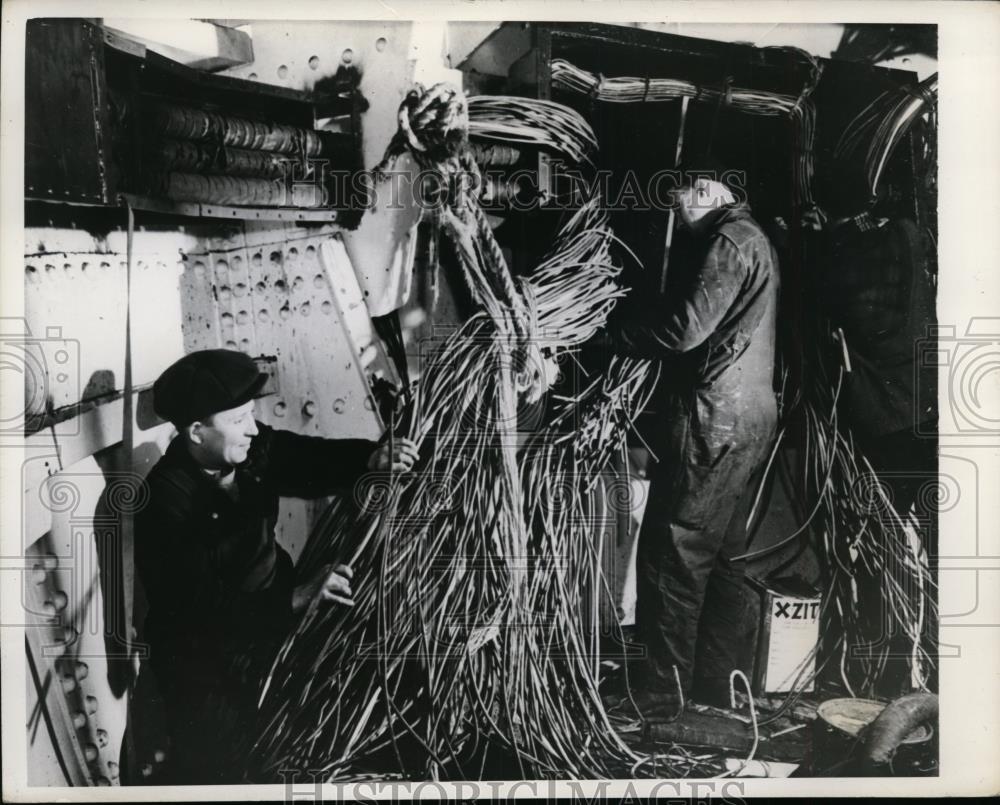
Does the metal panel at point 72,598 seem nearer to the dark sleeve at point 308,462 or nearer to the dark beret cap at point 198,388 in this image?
the dark beret cap at point 198,388

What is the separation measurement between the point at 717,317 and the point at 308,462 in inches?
36.0

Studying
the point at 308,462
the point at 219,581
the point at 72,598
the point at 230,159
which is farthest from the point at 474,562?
the point at 230,159

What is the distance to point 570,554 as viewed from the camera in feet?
5.82

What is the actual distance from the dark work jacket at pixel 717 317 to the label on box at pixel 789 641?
48cm

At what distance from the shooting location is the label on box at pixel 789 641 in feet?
5.95

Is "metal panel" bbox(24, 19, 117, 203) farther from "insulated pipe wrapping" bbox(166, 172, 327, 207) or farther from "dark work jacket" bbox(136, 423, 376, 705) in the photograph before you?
"dark work jacket" bbox(136, 423, 376, 705)

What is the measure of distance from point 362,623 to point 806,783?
1.01m

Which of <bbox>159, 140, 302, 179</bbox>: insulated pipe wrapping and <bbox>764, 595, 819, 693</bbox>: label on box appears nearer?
<bbox>159, 140, 302, 179</bbox>: insulated pipe wrapping

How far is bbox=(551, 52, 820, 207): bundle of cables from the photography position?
5.83 ft

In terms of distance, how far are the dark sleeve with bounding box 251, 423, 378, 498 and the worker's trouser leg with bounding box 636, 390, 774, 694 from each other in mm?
628

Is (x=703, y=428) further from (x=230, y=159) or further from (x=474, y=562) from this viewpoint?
(x=230, y=159)

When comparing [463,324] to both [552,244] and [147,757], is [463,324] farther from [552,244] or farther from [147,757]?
[147,757]

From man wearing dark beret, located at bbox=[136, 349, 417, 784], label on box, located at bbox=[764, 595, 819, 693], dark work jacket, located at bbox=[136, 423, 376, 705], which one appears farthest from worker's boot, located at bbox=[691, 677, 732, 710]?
dark work jacket, located at bbox=[136, 423, 376, 705]

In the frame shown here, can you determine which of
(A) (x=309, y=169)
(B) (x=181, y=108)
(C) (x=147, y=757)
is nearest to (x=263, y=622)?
(C) (x=147, y=757)
